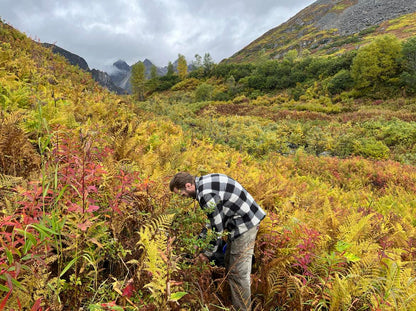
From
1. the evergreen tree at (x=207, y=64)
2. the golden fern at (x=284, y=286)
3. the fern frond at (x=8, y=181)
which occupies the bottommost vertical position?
the golden fern at (x=284, y=286)

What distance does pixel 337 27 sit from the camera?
258 feet

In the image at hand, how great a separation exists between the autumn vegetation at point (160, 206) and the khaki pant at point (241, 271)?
130 millimetres

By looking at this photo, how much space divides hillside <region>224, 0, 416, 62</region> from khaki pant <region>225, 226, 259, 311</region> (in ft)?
195

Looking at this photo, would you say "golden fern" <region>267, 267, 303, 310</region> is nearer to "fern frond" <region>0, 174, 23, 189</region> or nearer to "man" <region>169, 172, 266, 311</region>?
"man" <region>169, 172, 266, 311</region>

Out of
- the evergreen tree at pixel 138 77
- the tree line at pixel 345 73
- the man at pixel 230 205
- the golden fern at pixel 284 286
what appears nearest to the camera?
the golden fern at pixel 284 286

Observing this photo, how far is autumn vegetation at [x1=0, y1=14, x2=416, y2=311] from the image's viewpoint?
4.49 feet

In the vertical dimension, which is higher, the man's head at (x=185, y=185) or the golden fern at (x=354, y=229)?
the man's head at (x=185, y=185)

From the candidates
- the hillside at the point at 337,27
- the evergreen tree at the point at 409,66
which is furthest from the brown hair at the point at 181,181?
the hillside at the point at 337,27

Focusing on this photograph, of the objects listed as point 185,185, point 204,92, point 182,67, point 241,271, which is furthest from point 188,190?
point 182,67

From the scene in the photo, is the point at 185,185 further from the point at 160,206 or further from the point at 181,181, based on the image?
the point at 160,206

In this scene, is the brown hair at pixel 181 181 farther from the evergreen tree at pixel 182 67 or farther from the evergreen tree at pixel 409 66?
the evergreen tree at pixel 182 67

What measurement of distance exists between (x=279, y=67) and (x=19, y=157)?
44154 mm

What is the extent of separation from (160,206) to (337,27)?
9856 centimetres

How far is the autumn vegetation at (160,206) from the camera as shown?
53.8 inches
